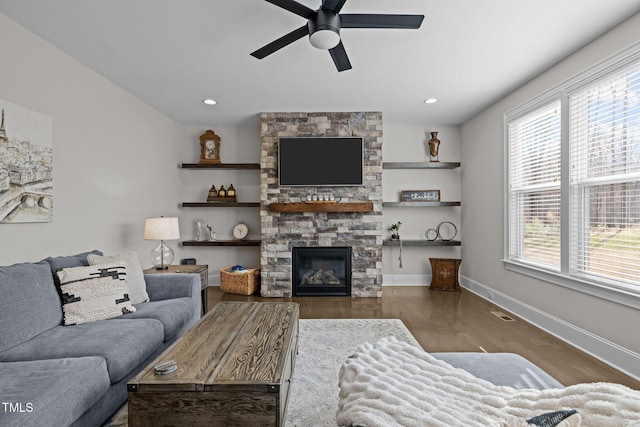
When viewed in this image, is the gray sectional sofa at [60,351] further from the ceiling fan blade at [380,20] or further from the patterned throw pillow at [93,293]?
the ceiling fan blade at [380,20]

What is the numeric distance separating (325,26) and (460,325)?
3076 millimetres

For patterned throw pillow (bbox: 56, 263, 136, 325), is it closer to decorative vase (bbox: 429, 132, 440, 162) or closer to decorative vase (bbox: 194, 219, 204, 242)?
decorative vase (bbox: 194, 219, 204, 242)

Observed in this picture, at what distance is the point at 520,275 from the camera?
380 centimetres

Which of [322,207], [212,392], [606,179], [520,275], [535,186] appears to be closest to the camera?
[212,392]

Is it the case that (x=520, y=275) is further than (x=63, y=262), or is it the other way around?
(x=520, y=275)

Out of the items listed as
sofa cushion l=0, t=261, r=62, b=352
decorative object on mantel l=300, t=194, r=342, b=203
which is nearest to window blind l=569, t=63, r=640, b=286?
decorative object on mantel l=300, t=194, r=342, b=203

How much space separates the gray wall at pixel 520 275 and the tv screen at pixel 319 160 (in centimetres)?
172

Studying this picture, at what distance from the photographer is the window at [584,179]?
2533 mm

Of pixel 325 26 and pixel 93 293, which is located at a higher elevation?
pixel 325 26

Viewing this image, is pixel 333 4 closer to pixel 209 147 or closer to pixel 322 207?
pixel 322 207

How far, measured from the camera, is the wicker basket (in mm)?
4727

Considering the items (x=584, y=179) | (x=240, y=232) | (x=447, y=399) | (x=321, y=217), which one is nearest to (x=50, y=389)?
(x=447, y=399)

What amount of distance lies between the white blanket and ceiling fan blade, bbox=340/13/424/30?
1.91 m

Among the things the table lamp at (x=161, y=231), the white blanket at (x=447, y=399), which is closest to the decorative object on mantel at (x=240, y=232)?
the table lamp at (x=161, y=231)
